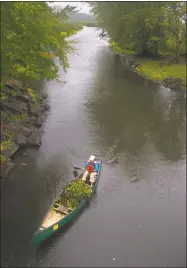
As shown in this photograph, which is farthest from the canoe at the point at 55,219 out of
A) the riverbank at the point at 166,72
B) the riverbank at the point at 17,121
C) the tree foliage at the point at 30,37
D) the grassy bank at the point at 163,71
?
the grassy bank at the point at 163,71

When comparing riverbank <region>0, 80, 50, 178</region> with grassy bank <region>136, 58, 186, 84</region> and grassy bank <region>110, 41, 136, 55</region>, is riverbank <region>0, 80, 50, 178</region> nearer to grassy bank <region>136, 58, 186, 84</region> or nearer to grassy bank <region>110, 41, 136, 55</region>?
grassy bank <region>136, 58, 186, 84</region>

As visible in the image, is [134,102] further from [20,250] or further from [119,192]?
[20,250]

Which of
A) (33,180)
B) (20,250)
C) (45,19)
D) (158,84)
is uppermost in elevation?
(45,19)

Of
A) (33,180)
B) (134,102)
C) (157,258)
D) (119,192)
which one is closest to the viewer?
(157,258)

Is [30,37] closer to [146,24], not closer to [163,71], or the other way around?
[163,71]

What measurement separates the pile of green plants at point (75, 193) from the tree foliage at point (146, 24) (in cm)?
3399

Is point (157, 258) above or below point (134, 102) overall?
below

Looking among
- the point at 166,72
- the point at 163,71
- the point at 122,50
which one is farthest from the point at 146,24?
the point at 122,50

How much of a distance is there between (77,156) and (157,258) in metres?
14.2

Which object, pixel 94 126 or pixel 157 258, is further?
pixel 94 126

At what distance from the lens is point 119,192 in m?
24.5

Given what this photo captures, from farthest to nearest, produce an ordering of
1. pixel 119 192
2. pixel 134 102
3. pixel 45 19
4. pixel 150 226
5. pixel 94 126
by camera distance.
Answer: pixel 134 102 < pixel 94 126 < pixel 45 19 < pixel 119 192 < pixel 150 226

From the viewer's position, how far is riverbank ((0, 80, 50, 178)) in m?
28.7

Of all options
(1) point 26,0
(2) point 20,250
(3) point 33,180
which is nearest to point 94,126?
(3) point 33,180
